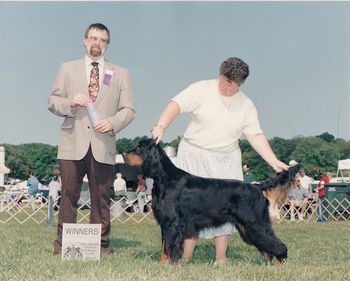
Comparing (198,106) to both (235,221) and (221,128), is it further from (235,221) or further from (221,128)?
(235,221)

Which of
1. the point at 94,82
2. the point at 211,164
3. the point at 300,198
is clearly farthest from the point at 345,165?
the point at 94,82

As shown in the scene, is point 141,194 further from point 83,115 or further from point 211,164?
point 211,164

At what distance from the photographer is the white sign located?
14.4ft

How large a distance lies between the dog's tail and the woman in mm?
75

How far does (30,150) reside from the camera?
215ft

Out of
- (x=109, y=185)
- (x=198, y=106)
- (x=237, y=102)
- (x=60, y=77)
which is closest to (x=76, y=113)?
(x=60, y=77)

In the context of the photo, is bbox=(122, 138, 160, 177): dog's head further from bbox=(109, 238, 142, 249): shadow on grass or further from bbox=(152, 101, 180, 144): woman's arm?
bbox=(109, 238, 142, 249): shadow on grass

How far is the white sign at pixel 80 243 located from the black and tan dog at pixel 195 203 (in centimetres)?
64

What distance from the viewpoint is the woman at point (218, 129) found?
429cm

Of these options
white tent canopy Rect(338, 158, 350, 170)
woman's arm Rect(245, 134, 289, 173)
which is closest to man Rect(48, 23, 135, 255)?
woman's arm Rect(245, 134, 289, 173)

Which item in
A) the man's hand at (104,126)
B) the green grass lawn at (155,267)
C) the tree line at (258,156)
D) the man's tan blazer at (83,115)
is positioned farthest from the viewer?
the tree line at (258,156)

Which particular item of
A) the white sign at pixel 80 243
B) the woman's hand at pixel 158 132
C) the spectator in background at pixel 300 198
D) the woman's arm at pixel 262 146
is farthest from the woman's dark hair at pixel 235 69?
the spectator in background at pixel 300 198

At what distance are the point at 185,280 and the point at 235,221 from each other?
3.51ft

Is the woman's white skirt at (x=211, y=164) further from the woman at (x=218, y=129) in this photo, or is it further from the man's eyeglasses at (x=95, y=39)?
the man's eyeglasses at (x=95, y=39)
